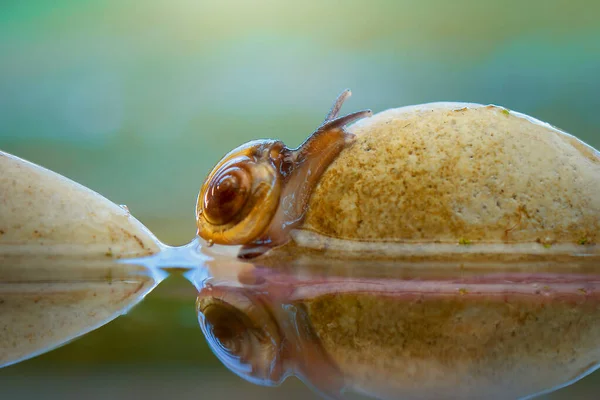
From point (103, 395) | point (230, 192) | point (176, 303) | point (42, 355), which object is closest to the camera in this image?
point (103, 395)

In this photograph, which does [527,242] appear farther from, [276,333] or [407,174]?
[276,333]

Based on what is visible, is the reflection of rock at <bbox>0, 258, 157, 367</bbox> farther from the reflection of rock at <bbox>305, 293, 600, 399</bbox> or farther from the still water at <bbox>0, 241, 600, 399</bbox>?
the reflection of rock at <bbox>305, 293, 600, 399</bbox>

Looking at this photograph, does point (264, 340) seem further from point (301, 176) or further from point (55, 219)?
point (55, 219)

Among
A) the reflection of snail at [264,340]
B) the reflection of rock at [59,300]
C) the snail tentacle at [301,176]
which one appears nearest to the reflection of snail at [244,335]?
the reflection of snail at [264,340]

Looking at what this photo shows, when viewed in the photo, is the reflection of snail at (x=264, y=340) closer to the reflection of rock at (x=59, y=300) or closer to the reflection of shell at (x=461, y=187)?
the reflection of rock at (x=59, y=300)

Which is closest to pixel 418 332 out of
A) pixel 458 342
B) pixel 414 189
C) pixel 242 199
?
pixel 458 342

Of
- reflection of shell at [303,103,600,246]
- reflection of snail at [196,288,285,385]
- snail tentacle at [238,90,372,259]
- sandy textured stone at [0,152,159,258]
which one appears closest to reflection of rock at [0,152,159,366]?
sandy textured stone at [0,152,159,258]

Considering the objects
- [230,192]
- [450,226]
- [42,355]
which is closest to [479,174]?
[450,226]
